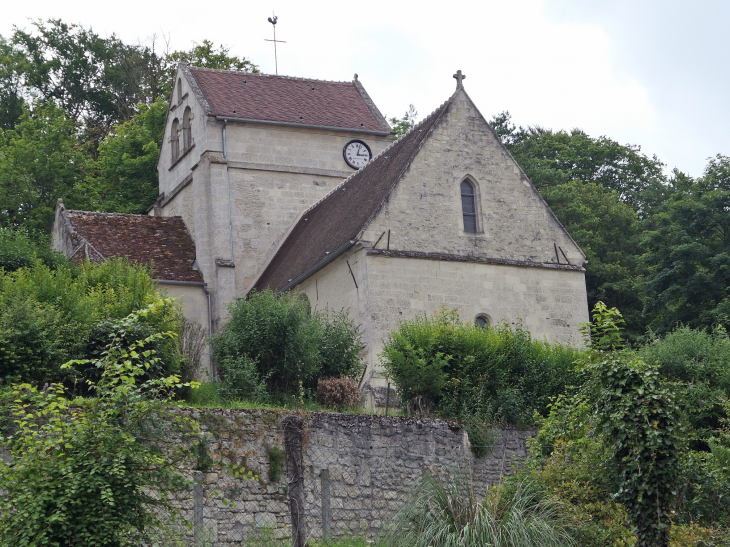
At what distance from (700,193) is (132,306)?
17844mm

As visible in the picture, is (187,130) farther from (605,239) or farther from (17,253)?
(605,239)

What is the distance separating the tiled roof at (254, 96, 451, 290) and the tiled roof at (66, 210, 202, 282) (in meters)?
2.27

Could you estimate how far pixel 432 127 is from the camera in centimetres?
Result: 2342

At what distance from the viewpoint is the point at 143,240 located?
28.4m

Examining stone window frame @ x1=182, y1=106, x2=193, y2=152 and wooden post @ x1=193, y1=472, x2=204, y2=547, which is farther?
stone window frame @ x1=182, y1=106, x2=193, y2=152

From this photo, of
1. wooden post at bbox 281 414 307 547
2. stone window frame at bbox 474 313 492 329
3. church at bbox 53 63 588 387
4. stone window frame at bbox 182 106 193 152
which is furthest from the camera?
stone window frame at bbox 182 106 193 152

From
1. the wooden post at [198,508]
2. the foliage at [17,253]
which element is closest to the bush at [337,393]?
the wooden post at [198,508]

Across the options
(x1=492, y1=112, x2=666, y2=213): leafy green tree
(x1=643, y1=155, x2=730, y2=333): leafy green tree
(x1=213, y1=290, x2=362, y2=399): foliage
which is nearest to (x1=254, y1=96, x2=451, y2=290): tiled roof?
(x1=213, y1=290, x2=362, y2=399): foliage

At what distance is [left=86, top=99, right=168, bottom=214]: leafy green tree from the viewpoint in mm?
36594

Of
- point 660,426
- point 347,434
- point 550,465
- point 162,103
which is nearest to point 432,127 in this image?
point 347,434

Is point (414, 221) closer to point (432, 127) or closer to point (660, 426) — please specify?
point (432, 127)

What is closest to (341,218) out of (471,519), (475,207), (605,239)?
(475,207)

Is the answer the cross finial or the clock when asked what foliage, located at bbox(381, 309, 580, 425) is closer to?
the cross finial

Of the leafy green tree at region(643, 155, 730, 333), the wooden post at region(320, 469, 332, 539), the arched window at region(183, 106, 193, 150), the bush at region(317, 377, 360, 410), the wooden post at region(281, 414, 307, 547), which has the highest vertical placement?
the arched window at region(183, 106, 193, 150)
